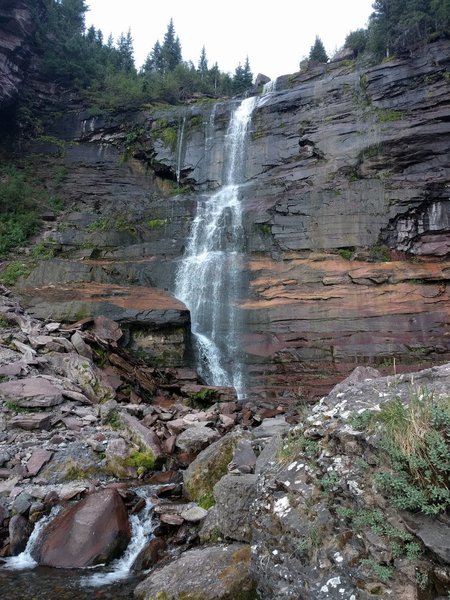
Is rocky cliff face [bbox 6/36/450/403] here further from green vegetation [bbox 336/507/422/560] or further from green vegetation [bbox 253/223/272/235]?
green vegetation [bbox 336/507/422/560]

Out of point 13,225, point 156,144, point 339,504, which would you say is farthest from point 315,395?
point 156,144

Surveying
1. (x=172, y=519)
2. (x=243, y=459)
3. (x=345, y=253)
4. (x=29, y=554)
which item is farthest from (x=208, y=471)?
(x=345, y=253)

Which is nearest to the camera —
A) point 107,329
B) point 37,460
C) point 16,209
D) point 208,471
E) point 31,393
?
point 208,471

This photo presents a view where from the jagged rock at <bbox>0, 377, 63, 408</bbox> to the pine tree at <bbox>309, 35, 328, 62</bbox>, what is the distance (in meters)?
38.1

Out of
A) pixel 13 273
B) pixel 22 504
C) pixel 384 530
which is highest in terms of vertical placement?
pixel 13 273

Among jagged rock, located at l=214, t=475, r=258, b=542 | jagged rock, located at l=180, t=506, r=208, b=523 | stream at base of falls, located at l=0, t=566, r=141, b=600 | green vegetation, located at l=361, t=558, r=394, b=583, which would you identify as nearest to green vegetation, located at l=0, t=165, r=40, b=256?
stream at base of falls, located at l=0, t=566, r=141, b=600

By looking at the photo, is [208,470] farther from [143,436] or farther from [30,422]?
[30,422]

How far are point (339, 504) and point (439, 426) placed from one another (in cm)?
115

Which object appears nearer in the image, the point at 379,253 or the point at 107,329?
the point at 107,329

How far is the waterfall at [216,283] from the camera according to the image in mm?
18109

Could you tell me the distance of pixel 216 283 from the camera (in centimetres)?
2030

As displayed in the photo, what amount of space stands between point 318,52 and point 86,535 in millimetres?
44075

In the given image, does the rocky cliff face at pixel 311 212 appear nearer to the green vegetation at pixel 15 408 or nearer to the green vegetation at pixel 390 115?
the green vegetation at pixel 390 115

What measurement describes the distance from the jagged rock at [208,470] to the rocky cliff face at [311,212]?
8.73 metres
